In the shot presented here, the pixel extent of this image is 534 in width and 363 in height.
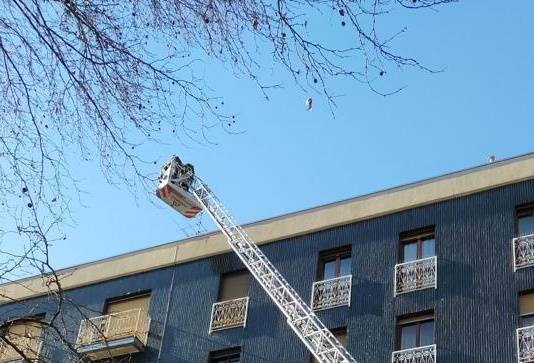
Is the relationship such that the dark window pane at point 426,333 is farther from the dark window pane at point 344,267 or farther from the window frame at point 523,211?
the window frame at point 523,211

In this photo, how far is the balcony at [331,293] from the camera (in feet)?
94.5

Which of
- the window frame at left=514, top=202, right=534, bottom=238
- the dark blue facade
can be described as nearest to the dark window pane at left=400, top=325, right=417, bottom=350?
the dark blue facade

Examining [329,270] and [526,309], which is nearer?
[526,309]

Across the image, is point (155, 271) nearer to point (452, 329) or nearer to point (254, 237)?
point (254, 237)

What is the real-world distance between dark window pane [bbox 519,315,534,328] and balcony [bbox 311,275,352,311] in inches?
193

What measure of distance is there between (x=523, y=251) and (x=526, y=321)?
197 cm

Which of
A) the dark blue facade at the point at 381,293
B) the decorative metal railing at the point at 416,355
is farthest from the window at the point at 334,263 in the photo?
the decorative metal railing at the point at 416,355

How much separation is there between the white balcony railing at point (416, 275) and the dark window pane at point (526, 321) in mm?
2591

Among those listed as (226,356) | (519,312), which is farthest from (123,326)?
(519,312)

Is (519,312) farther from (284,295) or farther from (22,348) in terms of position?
(22,348)

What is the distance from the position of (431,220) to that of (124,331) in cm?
1004

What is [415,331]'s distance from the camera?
27109 mm

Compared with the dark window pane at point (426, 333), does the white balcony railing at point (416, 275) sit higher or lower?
higher

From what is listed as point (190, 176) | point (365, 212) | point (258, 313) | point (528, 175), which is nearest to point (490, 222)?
point (528, 175)
